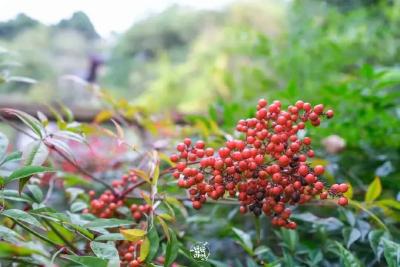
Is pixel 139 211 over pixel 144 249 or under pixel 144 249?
over

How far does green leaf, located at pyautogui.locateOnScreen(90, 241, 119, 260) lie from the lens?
526 millimetres

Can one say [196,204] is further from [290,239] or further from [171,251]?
[290,239]

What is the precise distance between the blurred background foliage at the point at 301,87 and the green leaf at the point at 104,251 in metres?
0.25

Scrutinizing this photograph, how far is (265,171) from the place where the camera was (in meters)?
0.57

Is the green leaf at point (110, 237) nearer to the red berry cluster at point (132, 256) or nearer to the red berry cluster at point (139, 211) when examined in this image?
the red berry cluster at point (132, 256)

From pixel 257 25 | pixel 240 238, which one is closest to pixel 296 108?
pixel 240 238

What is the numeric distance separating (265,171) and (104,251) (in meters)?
0.22

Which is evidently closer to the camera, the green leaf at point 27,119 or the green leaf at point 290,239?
the green leaf at point 27,119

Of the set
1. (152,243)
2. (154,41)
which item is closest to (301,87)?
(152,243)

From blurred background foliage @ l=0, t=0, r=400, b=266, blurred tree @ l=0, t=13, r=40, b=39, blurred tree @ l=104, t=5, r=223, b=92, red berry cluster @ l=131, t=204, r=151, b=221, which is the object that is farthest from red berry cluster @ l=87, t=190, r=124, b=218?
blurred tree @ l=104, t=5, r=223, b=92

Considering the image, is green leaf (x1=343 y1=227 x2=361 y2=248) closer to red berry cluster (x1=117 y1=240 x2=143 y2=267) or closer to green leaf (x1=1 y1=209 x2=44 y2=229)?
red berry cluster (x1=117 y1=240 x2=143 y2=267)

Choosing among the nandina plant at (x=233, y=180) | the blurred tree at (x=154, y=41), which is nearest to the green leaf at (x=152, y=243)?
the nandina plant at (x=233, y=180)

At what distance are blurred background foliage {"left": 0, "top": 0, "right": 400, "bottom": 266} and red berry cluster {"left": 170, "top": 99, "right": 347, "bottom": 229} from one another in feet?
0.37

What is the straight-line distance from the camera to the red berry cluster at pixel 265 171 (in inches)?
22.4
